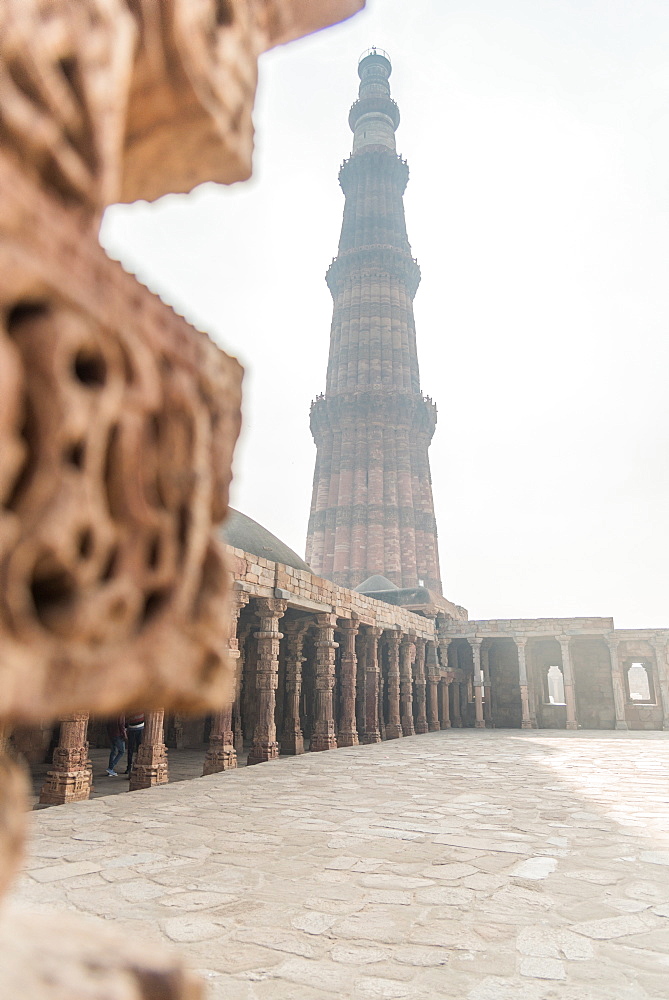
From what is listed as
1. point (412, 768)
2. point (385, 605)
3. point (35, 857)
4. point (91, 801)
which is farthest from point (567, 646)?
point (35, 857)

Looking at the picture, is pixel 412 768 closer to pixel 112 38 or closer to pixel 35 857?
pixel 35 857

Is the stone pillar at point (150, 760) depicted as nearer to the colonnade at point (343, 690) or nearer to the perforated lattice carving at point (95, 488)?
the colonnade at point (343, 690)

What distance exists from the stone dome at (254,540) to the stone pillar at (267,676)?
1412 millimetres

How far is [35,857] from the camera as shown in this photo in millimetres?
4258

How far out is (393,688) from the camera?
16.0 metres

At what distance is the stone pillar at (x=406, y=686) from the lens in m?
16.8

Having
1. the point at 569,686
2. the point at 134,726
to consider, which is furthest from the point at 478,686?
the point at 134,726

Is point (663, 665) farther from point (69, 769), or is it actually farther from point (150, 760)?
point (69, 769)

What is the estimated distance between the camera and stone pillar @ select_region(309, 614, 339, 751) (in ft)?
39.4

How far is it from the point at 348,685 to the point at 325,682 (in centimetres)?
132

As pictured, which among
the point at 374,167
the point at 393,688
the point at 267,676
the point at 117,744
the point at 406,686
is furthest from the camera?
the point at 374,167

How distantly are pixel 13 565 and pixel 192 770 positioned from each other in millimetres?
9931

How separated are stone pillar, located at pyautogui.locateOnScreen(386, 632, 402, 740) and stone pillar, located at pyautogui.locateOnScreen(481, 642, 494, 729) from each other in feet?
22.8

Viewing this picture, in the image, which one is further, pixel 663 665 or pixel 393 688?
pixel 663 665
